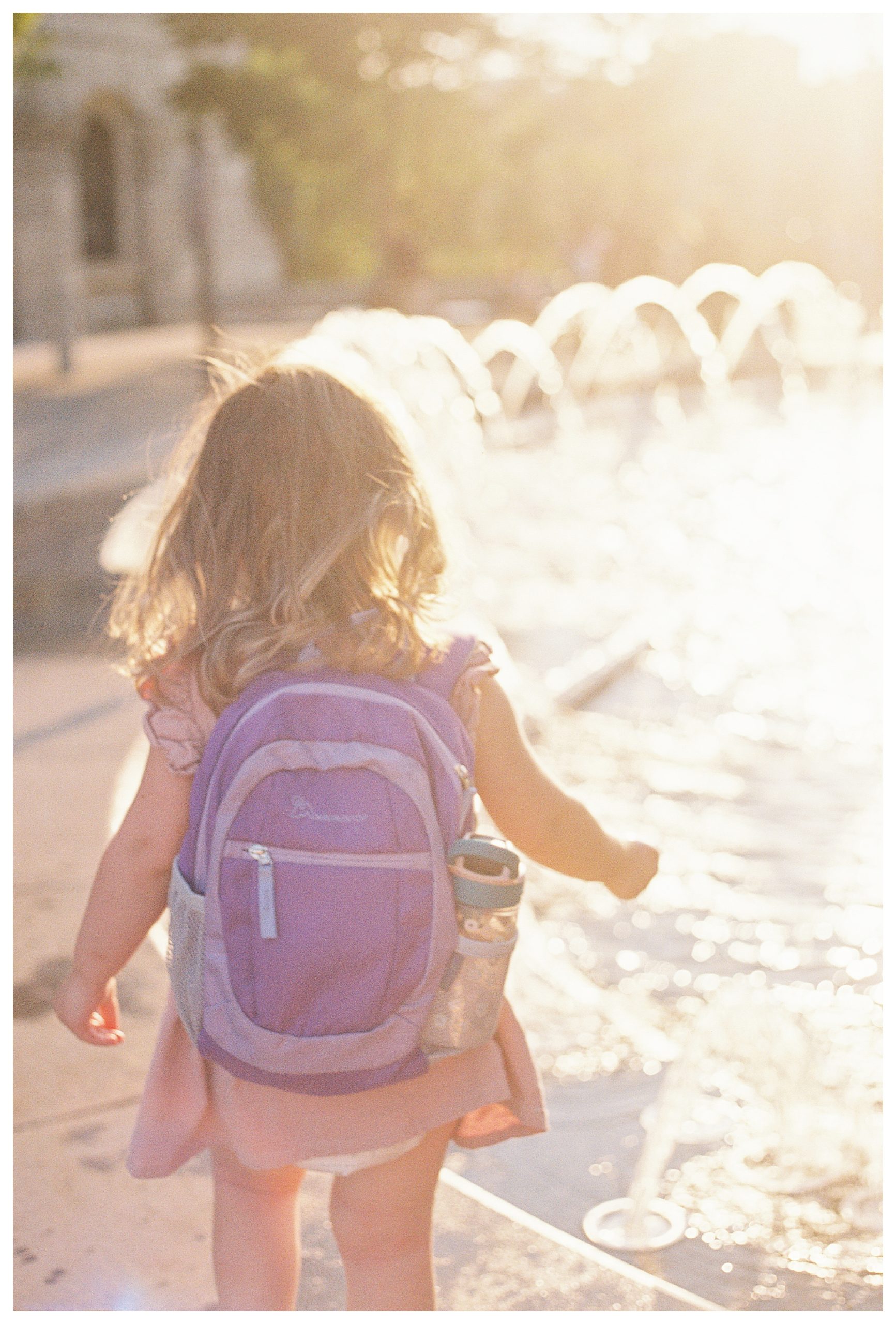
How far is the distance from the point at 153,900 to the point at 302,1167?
0.33 m

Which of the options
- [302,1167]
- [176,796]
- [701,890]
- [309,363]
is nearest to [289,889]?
[176,796]

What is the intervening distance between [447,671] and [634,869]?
1.34ft

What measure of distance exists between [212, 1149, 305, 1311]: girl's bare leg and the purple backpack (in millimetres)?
216

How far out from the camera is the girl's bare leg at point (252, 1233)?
6.04 ft

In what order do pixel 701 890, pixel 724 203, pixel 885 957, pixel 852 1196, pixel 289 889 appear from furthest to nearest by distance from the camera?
pixel 724 203 → pixel 701 890 → pixel 885 957 → pixel 852 1196 → pixel 289 889

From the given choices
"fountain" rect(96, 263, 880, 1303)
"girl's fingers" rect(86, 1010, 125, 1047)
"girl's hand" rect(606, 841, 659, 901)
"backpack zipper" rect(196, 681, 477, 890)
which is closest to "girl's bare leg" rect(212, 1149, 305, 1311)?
"girl's fingers" rect(86, 1010, 125, 1047)

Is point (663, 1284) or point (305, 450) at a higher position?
point (305, 450)

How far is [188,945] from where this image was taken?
1707mm

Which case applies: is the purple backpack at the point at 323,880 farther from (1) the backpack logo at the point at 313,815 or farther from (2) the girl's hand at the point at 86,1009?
(2) the girl's hand at the point at 86,1009

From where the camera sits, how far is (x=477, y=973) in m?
1.70

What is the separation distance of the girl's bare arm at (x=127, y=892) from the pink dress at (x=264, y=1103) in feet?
0.17

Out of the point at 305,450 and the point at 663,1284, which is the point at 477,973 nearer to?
the point at 305,450

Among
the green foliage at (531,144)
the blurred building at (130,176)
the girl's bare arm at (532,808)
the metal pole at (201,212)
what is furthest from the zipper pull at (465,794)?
the blurred building at (130,176)

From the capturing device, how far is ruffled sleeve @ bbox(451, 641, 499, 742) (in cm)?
176
